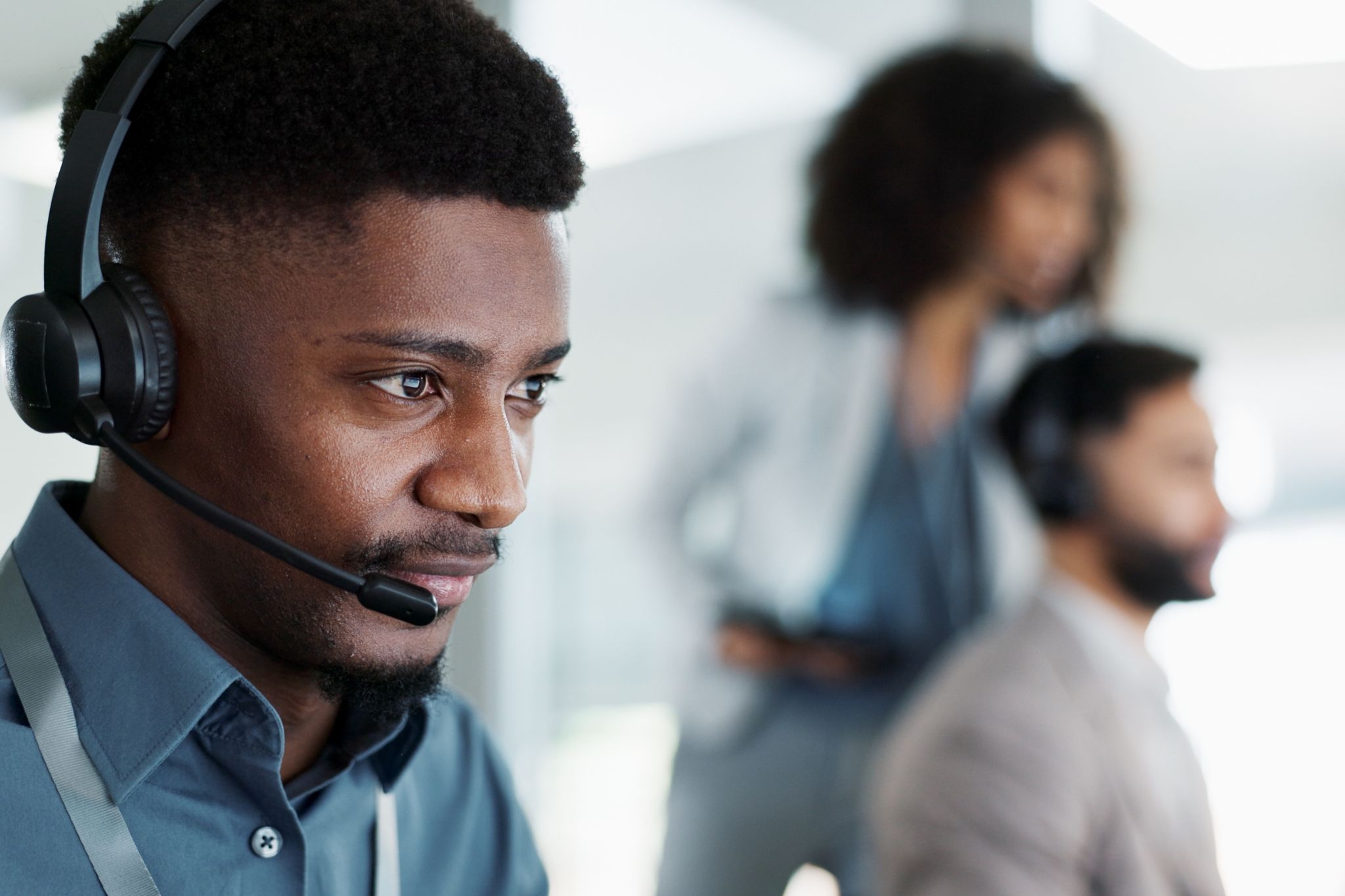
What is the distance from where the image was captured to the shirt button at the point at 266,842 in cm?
65

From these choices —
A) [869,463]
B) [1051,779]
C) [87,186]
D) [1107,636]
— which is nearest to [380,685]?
[87,186]

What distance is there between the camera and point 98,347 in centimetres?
61

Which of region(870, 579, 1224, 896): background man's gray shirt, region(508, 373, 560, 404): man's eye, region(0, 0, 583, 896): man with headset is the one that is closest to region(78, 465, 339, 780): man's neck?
region(0, 0, 583, 896): man with headset

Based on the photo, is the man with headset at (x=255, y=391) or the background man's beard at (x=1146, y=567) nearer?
the man with headset at (x=255, y=391)

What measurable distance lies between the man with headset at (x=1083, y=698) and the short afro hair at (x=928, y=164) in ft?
0.90

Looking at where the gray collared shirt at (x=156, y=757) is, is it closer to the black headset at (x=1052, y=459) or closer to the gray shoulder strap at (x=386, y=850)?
the gray shoulder strap at (x=386, y=850)

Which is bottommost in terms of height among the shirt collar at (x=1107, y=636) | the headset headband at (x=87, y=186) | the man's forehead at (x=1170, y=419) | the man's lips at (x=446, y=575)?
the shirt collar at (x=1107, y=636)

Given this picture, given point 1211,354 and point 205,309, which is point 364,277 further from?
point 1211,354

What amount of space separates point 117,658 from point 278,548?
12 cm

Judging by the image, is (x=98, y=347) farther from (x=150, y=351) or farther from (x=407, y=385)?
(x=407, y=385)

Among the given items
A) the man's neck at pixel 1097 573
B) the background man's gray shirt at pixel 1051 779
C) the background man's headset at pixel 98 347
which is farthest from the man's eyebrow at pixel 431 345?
the man's neck at pixel 1097 573

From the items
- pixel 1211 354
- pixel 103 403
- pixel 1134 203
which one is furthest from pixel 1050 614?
pixel 103 403

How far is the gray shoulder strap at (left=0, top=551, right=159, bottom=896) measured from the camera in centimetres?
60

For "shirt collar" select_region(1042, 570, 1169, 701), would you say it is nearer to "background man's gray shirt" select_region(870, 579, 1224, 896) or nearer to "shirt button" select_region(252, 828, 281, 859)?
"background man's gray shirt" select_region(870, 579, 1224, 896)
